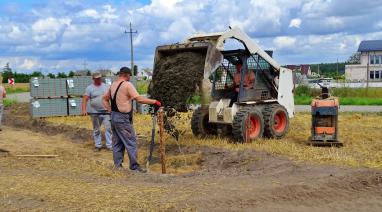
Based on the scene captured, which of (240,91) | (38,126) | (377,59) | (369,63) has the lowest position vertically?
(38,126)

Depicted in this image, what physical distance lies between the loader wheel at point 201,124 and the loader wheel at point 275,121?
1374 mm

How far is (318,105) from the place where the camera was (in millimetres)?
12016

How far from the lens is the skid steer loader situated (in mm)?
11922

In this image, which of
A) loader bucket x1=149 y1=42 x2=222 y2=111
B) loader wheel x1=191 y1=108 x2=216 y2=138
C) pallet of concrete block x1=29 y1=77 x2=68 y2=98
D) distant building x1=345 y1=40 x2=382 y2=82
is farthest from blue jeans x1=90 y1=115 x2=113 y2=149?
distant building x1=345 y1=40 x2=382 y2=82

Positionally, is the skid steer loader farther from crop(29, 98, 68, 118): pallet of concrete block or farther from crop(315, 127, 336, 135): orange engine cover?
crop(29, 98, 68, 118): pallet of concrete block

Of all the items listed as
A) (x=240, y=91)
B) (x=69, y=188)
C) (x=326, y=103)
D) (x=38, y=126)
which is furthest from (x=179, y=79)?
(x=38, y=126)

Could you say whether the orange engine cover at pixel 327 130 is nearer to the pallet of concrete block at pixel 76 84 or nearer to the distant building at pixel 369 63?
the pallet of concrete block at pixel 76 84

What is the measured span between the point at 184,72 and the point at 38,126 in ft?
31.8

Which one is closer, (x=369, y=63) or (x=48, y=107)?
(x=48, y=107)

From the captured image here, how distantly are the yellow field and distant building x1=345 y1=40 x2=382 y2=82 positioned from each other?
4499cm

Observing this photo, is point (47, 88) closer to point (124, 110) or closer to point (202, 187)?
point (124, 110)

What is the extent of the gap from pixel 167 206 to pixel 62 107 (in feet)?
53.0

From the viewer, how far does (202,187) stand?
747 cm

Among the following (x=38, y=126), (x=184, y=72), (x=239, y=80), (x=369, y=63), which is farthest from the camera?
(x=369, y=63)
